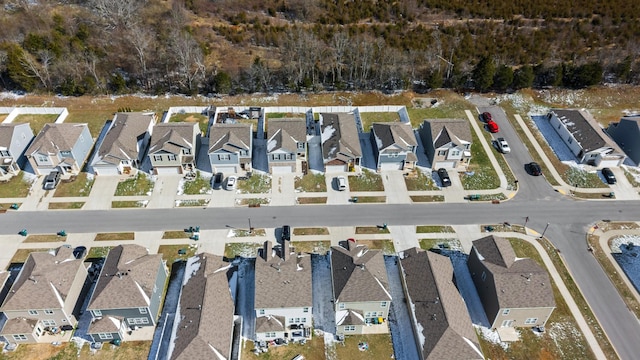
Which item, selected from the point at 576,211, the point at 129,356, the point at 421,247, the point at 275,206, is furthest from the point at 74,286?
the point at 576,211

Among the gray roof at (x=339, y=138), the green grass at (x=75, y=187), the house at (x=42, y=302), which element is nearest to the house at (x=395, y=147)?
the gray roof at (x=339, y=138)

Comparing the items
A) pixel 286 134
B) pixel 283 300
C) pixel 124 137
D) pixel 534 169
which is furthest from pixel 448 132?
pixel 124 137

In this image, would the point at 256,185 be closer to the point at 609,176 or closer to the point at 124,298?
the point at 124,298

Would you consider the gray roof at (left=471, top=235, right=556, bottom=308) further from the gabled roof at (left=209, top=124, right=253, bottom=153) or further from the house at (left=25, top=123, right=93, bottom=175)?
the house at (left=25, top=123, right=93, bottom=175)

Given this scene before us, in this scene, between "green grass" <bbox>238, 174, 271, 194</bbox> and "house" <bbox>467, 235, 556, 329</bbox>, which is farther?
"green grass" <bbox>238, 174, 271, 194</bbox>

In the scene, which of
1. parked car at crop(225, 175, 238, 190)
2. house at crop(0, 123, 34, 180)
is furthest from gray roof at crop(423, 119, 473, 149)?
house at crop(0, 123, 34, 180)
